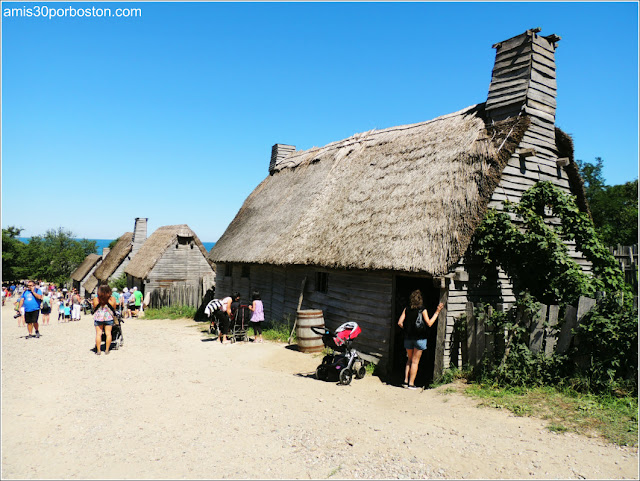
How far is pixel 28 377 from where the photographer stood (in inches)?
349

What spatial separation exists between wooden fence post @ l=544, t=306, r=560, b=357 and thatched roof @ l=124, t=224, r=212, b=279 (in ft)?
72.2

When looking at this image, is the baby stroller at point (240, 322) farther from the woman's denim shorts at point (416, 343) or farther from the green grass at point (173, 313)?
the green grass at point (173, 313)

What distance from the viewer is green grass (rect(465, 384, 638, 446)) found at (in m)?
5.66

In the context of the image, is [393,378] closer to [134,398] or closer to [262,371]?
[262,371]

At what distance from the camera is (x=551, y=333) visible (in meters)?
7.60

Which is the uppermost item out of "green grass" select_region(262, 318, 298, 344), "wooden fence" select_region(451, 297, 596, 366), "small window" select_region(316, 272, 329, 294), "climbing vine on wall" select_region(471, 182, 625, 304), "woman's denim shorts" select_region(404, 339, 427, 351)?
"climbing vine on wall" select_region(471, 182, 625, 304)

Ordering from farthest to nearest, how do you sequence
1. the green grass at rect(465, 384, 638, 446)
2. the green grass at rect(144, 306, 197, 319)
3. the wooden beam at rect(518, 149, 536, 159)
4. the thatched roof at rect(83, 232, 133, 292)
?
the thatched roof at rect(83, 232, 133, 292) → the green grass at rect(144, 306, 197, 319) → the wooden beam at rect(518, 149, 536, 159) → the green grass at rect(465, 384, 638, 446)

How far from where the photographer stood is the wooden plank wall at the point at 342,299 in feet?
32.8

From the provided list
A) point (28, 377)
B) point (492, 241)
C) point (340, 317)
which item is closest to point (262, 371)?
point (340, 317)

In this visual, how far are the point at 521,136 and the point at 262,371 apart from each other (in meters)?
7.87

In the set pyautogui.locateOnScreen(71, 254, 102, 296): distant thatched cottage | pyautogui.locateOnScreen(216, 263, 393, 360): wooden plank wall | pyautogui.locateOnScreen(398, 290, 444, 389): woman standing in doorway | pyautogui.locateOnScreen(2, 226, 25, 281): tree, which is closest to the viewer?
pyautogui.locateOnScreen(398, 290, 444, 389): woman standing in doorway

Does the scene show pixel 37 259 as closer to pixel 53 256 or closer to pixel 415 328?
pixel 53 256

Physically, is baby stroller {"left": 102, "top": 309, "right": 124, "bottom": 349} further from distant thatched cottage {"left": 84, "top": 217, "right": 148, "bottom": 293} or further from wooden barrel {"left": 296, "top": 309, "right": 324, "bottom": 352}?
distant thatched cottage {"left": 84, "top": 217, "right": 148, "bottom": 293}

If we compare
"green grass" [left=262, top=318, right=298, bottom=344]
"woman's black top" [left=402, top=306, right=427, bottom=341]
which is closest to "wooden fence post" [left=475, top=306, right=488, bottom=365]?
"woman's black top" [left=402, top=306, right=427, bottom=341]
